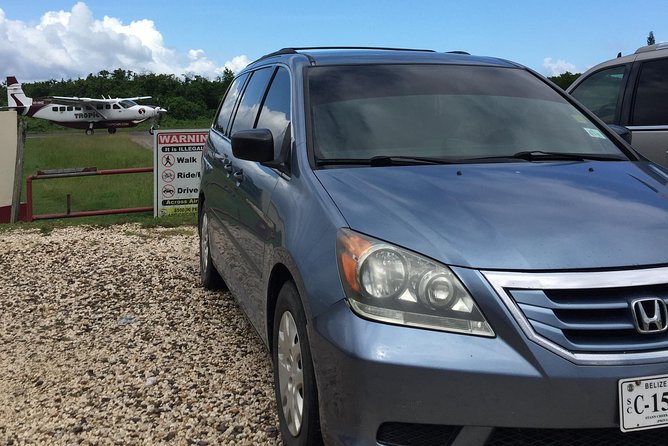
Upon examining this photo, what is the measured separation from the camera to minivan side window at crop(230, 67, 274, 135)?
4.43 metres

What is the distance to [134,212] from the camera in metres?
11.6

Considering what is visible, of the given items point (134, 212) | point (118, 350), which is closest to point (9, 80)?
point (134, 212)

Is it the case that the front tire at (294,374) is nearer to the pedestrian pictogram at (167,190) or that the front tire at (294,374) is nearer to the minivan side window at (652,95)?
the minivan side window at (652,95)

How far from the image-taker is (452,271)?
7.55 feet

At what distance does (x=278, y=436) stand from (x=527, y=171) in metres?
1.71

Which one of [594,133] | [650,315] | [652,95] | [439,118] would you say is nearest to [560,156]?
[594,133]

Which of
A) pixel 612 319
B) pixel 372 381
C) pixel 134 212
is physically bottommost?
pixel 134 212

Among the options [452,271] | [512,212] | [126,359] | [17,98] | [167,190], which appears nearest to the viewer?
[452,271]

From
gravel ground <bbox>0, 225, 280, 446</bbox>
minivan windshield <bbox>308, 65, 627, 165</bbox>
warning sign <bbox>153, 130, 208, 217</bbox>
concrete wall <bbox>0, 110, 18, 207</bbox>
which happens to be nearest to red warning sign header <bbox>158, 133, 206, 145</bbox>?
warning sign <bbox>153, 130, 208, 217</bbox>

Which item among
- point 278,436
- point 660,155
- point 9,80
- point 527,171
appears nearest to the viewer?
point 527,171

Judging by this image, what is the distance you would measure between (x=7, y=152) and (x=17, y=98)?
2482 inches

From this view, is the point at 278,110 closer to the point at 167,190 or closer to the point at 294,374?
the point at 294,374

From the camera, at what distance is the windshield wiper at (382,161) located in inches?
124

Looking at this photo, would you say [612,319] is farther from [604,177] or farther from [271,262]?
[271,262]
